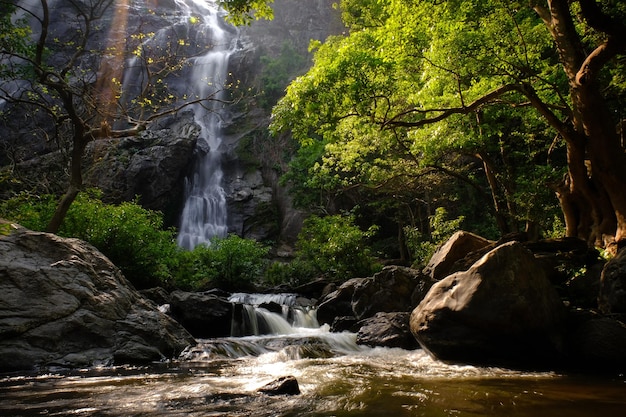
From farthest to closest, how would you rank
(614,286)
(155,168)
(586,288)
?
(155,168) → (586,288) → (614,286)

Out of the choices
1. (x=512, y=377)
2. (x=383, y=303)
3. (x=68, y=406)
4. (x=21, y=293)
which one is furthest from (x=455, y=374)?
(x=21, y=293)

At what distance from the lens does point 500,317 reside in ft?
19.9

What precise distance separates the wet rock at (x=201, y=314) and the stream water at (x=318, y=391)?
118 inches

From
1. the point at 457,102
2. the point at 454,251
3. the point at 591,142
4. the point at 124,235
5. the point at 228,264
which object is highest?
the point at 457,102

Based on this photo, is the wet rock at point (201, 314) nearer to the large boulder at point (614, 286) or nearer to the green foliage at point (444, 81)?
the green foliage at point (444, 81)

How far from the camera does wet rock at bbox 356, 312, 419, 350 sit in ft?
28.2

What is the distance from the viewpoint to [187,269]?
1516 centimetres

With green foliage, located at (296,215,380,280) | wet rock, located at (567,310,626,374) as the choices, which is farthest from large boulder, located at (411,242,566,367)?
green foliage, located at (296,215,380,280)

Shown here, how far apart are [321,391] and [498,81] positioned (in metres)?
7.85

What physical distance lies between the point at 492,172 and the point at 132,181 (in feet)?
80.6

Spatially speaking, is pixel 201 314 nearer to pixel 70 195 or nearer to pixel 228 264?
pixel 70 195

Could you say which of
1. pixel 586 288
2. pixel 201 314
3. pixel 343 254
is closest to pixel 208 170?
pixel 343 254

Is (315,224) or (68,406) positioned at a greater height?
(315,224)

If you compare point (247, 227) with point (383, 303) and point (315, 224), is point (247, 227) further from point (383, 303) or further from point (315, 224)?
point (383, 303)
